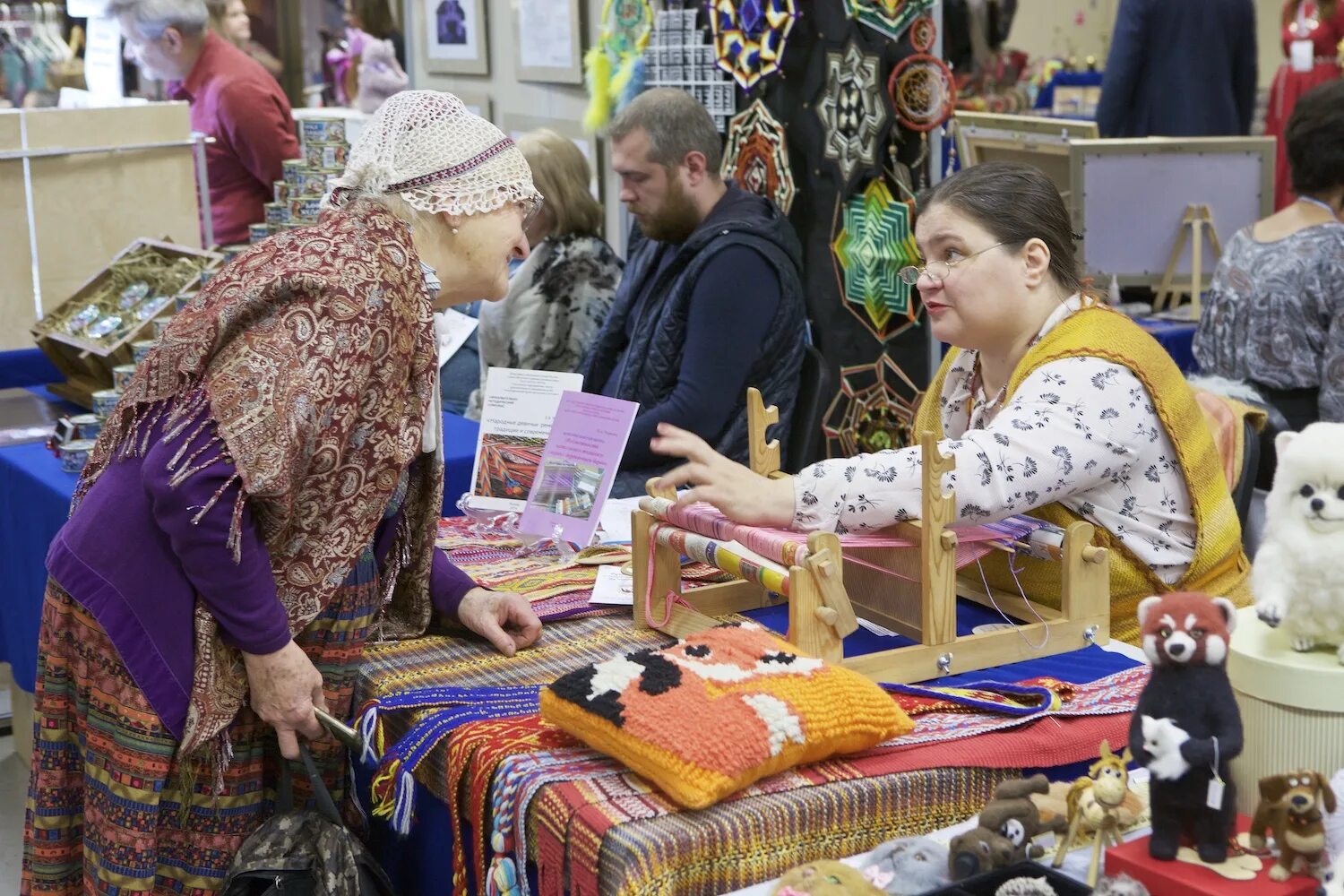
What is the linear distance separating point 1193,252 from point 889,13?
1.29 meters

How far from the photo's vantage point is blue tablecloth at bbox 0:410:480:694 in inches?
120

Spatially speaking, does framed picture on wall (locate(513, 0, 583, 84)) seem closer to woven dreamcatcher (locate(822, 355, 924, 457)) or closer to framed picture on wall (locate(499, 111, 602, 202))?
framed picture on wall (locate(499, 111, 602, 202))

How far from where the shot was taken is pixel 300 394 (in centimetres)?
174

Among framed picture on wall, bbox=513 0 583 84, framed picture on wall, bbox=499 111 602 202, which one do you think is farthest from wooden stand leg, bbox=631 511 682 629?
framed picture on wall, bbox=513 0 583 84

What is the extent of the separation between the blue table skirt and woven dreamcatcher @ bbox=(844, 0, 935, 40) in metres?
2.25

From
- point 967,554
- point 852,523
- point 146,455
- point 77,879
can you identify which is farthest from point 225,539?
point 967,554

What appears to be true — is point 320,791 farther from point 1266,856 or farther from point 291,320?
point 1266,856

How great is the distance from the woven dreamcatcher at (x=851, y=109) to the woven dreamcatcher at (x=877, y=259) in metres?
0.10

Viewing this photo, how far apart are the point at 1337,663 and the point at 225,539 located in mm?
1218

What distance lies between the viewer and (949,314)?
6.95 feet

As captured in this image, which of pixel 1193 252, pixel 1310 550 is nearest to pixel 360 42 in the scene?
pixel 1193 252

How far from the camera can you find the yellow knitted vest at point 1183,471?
2.02 m

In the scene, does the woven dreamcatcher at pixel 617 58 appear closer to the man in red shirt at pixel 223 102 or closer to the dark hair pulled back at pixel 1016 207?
the man in red shirt at pixel 223 102

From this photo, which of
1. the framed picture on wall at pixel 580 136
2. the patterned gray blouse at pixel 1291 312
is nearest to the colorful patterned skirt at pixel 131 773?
the patterned gray blouse at pixel 1291 312
